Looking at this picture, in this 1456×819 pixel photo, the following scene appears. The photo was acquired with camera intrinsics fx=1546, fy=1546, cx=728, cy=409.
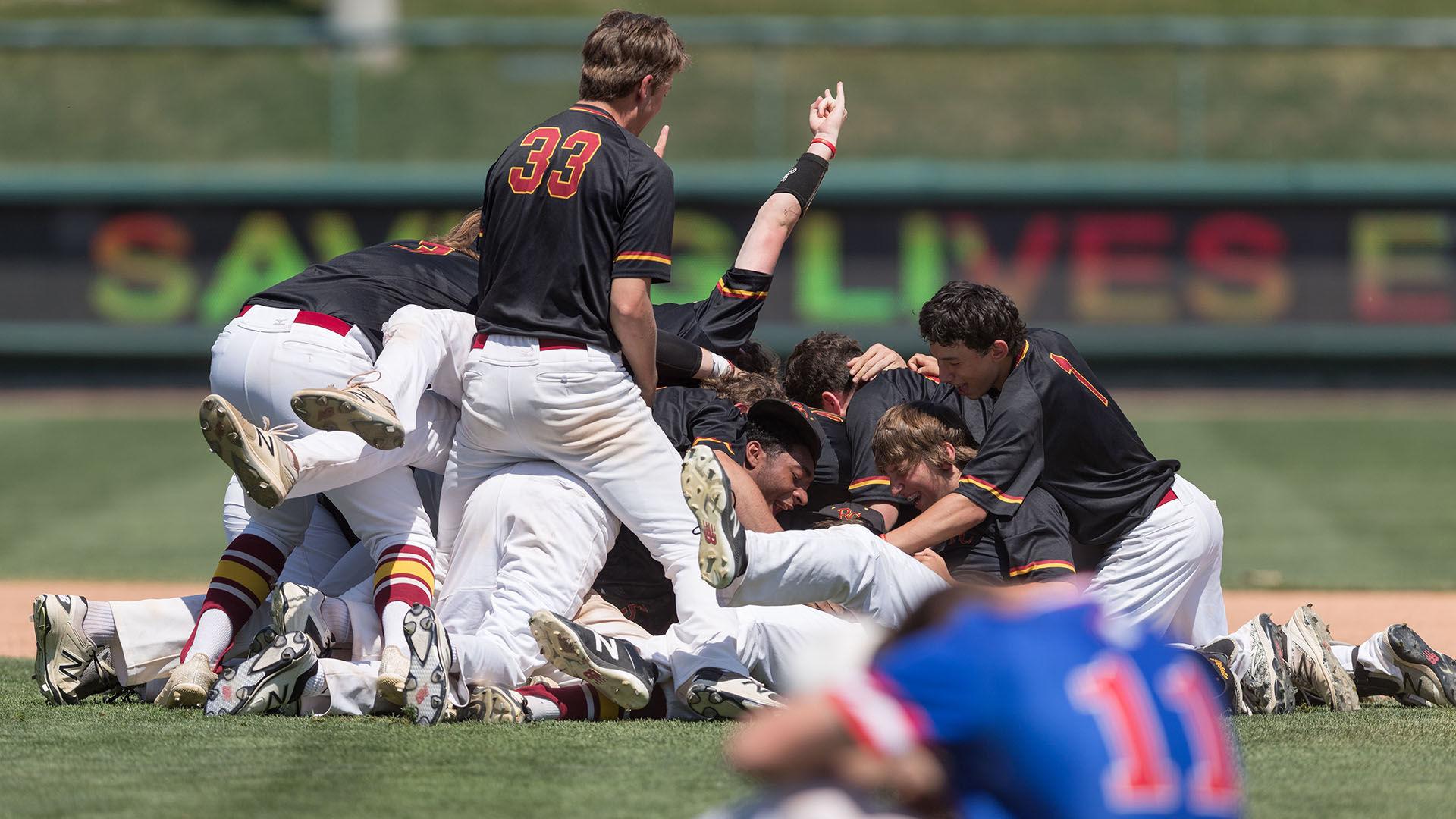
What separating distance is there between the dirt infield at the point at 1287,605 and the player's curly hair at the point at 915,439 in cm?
222

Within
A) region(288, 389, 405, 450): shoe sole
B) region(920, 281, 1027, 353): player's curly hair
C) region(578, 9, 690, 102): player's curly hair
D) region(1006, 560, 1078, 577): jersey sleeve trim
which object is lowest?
region(1006, 560, 1078, 577): jersey sleeve trim

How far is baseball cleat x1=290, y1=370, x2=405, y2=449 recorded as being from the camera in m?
4.41

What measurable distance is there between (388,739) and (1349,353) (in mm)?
12128

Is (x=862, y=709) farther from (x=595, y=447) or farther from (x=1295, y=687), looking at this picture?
(x=1295, y=687)

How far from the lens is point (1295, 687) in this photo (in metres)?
5.02

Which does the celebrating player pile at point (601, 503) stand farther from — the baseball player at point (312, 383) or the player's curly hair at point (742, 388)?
the player's curly hair at point (742, 388)

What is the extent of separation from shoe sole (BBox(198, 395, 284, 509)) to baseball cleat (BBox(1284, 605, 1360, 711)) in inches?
126

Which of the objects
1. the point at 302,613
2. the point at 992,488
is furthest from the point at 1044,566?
the point at 302,613

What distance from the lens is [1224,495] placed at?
11.1 meters

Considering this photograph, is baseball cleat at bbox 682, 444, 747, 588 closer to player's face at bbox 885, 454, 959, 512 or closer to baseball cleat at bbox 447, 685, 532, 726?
baseball cleat at bbox 447, 685, 532, 726

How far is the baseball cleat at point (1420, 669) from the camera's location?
4.92m

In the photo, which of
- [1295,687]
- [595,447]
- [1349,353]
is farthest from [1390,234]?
[595,447]

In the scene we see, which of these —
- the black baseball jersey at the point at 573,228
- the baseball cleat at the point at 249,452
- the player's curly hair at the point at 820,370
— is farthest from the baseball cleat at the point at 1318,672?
the baseball cleat at the point at 249,452

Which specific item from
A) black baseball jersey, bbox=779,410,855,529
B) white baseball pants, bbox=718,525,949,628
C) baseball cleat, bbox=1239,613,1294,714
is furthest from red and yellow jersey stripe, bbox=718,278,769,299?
baseball cleat, bbox=1239,613,1294,714
